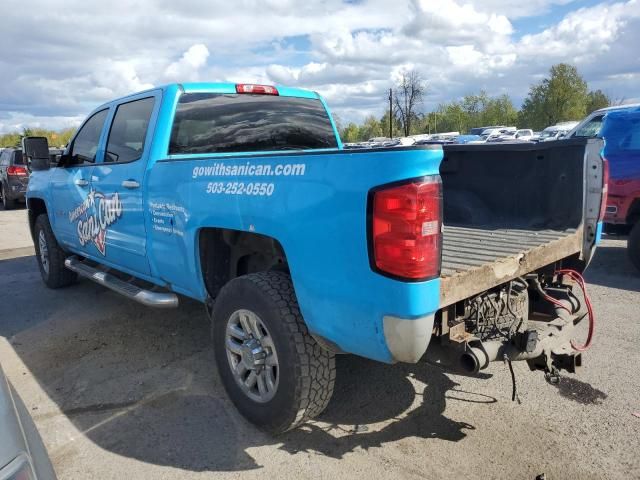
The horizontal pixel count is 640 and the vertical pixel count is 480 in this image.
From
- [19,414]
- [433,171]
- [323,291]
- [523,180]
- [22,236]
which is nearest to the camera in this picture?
[19,414]

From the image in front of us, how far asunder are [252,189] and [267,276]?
0.51 m

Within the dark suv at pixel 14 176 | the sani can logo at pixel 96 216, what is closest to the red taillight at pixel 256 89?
the sani can logo at pixel 96 216

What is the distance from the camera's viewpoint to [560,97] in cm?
5919

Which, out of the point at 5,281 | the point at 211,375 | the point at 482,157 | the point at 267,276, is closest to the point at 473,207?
the point at 482,157

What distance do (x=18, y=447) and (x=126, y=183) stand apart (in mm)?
2713

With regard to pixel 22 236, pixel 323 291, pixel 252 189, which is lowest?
pixel 22 236

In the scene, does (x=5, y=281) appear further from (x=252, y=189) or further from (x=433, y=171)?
(x=433, y=171)

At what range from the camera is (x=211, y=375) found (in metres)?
3.77

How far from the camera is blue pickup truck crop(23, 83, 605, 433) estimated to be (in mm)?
2217

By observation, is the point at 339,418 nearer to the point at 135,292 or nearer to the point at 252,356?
the point at 252,356

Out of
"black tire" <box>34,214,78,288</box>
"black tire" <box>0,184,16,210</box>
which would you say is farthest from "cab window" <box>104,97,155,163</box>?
"black tire" <box>0,184,16,210</box>

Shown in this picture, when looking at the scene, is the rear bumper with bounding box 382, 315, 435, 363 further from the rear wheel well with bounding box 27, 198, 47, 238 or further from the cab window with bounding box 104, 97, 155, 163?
the rear wheel well with bounding box 27, 198, 47, 238

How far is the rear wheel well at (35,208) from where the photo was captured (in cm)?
621

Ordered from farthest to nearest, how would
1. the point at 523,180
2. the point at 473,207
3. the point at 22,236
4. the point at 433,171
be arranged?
the point at 22,236
the point at 473,207
the point at 523,180
the point at 433,171
